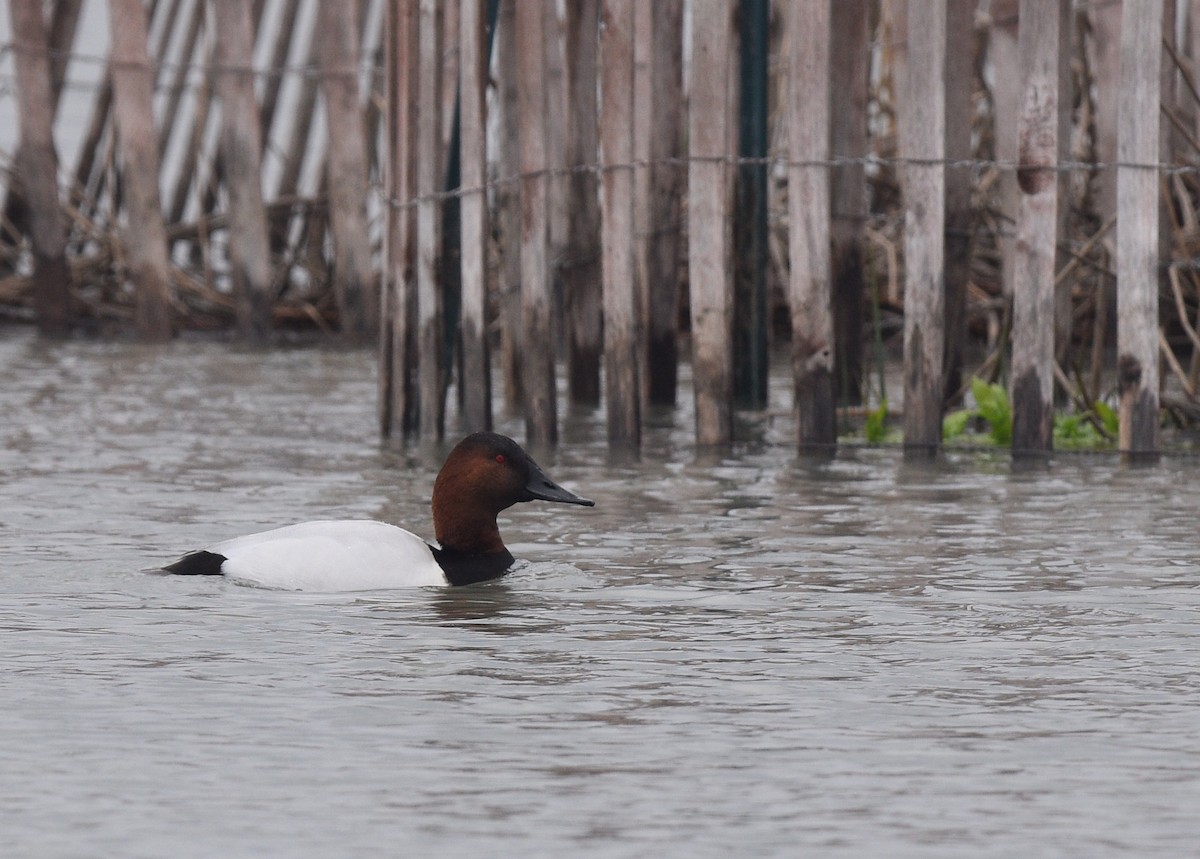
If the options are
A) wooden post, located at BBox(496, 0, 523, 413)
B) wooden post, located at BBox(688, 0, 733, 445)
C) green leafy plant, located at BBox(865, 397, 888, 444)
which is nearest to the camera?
wooden post, located at BBox(688, 0, 733, 445)

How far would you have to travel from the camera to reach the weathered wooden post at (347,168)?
55.1ft

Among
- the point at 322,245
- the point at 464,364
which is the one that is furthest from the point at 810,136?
the point at 322,245

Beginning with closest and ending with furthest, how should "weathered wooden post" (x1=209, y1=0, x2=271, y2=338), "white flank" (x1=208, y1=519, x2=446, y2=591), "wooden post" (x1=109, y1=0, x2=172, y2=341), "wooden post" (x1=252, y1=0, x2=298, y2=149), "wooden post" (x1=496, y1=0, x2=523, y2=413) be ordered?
"white flank" (x1=208, y1=519, x2=446, y2=591) < "wooden post" (x1=496, y1=0, x2=523, y2=413) < "wooden post" (x1=109, y1=0, x2=172, y2=341) < "weathered wooden post" (x1=209, y1=0, x2=271, y2=338) < "wooden post" (x1=252, y1=0, x2=298, y2=149)

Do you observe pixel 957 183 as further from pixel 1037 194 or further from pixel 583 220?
pixel 1037 194

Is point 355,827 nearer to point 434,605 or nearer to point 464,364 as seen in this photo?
point 434,605

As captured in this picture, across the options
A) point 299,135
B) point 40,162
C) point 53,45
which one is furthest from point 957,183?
point 299,135

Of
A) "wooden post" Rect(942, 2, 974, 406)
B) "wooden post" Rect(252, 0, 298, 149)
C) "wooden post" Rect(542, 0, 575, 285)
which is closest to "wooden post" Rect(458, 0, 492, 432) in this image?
"wooden post" Rect(542, 0, 575, 285)

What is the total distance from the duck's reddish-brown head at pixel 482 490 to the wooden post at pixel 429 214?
10.9 ft

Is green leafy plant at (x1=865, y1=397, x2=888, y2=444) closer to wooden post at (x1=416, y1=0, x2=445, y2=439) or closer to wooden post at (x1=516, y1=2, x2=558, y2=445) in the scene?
wooden post at (x1=516, y1=2, x2=558, y2=445)

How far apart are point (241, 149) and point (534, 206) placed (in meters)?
6.17

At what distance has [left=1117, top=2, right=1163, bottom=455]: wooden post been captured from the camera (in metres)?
9.88

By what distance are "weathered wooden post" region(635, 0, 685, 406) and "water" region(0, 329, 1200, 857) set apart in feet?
7.51

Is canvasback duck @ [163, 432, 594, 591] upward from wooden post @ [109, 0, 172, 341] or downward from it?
downward

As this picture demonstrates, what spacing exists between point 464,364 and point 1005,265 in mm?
3158
